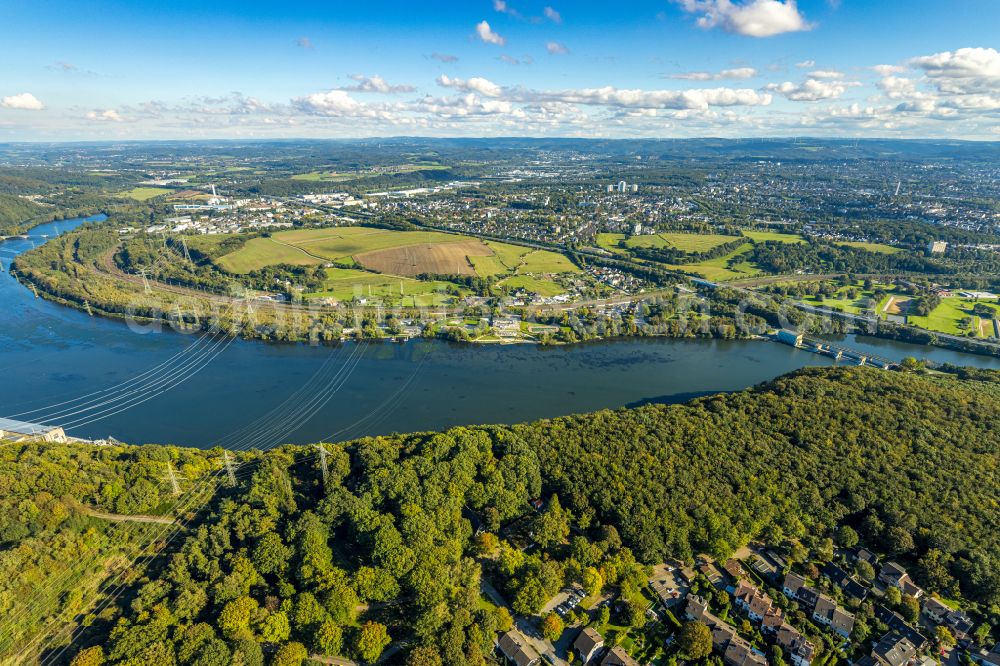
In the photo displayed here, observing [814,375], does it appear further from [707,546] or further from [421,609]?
[421,609]

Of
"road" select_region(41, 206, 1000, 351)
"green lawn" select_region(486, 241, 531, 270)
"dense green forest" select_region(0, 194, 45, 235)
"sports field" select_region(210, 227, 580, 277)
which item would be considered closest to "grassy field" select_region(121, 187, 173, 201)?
"dense green forest" select_region(0, 194, 45, 235)

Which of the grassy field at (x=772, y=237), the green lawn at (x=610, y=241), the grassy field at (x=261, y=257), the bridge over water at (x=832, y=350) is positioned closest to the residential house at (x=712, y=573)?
the bridge over water at (x=832, y=350)

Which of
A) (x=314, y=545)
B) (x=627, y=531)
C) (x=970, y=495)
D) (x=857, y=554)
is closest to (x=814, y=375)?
(x=970, y=495)

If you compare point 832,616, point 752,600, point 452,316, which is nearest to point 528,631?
point 752,600

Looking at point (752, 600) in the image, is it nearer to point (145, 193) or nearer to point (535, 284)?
point (535, 284)

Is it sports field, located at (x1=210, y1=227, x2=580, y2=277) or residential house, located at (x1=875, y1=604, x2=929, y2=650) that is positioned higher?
sports field, located at (x1=210, y1=227, x2=580, y2=277)

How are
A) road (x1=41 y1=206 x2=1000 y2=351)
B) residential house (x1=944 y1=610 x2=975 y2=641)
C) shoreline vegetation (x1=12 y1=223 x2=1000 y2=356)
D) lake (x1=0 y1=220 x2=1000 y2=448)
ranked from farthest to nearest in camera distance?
→ 1. road (x1=41 y1=206 x2=1000 y2=351)
2. shoreline vegetation (x1=12 y1=223 x2=1000 y2=356)
3. lake (x1=0 y1=220 x2=1000 y2=448)
4. residential house (x1=944 y1=610 x2=975 y2=641)

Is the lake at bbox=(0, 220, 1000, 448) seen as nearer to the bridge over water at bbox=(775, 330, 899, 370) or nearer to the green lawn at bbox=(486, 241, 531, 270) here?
the bridge over water at bbox=(775, 330, 899, 370)
